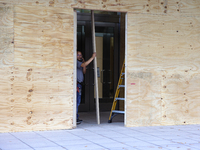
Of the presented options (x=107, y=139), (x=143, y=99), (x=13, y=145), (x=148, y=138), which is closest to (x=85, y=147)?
(x=107, y=139)

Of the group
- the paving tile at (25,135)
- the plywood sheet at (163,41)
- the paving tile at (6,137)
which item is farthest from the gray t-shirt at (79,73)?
the paving tile at (6,137)

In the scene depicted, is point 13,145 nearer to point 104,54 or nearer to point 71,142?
point 71,142

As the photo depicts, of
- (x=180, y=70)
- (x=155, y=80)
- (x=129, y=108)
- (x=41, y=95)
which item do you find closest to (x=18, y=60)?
(x=41, y=95)

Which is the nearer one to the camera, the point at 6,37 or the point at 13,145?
the point at 13,145

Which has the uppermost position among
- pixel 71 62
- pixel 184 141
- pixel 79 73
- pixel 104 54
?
pixel 104 54

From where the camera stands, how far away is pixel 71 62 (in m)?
6.69

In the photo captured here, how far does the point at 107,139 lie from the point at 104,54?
5.12 metres

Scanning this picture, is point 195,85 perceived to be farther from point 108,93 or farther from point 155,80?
point 108,93

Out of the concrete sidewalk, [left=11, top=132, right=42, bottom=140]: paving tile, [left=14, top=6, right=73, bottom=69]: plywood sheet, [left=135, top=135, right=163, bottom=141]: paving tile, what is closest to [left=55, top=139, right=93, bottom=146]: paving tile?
the concrete sidewalk

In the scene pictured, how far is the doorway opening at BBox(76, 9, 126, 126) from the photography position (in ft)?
33.0

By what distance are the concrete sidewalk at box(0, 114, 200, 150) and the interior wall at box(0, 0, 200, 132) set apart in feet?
1.35

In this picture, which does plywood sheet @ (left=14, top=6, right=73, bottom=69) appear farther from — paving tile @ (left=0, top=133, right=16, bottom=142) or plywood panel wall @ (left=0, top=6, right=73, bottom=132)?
paving tile @ (left=0, top=133, right=16, bottom=142)

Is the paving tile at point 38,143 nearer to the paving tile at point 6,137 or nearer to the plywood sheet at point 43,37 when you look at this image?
the paving tile at point 6,137

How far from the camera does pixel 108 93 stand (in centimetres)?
1045
